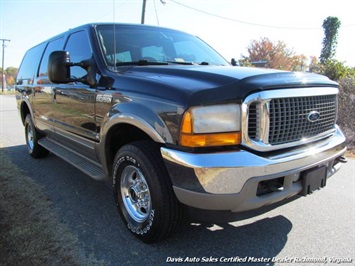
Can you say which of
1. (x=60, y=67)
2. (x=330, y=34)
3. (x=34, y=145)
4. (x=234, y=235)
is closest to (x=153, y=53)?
(x=60, y=67)

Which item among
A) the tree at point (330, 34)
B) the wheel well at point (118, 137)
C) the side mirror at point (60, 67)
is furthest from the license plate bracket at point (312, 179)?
the tree at point (330, 34)

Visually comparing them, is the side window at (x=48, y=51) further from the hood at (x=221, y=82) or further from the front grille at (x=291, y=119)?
the front grille at (x=291, y=119)

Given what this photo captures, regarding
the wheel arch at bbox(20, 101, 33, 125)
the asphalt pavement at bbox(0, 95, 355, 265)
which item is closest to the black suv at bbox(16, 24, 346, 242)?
the asphalt pavement at bbox(0, 95, 355, 265)

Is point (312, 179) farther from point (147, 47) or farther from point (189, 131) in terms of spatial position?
point (147, 47)

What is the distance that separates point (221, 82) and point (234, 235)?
55.4 inches

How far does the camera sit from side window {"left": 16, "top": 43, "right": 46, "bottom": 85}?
5.17 m

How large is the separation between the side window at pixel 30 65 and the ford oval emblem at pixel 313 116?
4361 mm

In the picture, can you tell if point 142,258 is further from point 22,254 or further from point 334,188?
point 334,188

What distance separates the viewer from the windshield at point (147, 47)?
3162mm

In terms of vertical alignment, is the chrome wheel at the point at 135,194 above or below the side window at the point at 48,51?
below

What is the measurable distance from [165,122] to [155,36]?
184cm

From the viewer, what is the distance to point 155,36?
3621 mm

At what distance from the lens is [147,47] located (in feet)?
11.2

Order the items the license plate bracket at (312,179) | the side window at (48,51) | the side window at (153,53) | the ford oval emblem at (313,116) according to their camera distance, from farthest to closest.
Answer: the side window at (48,51) → the side window at (153,53) → the ford oval emblem at (313,116) → the license plate bracket at (312,179)
